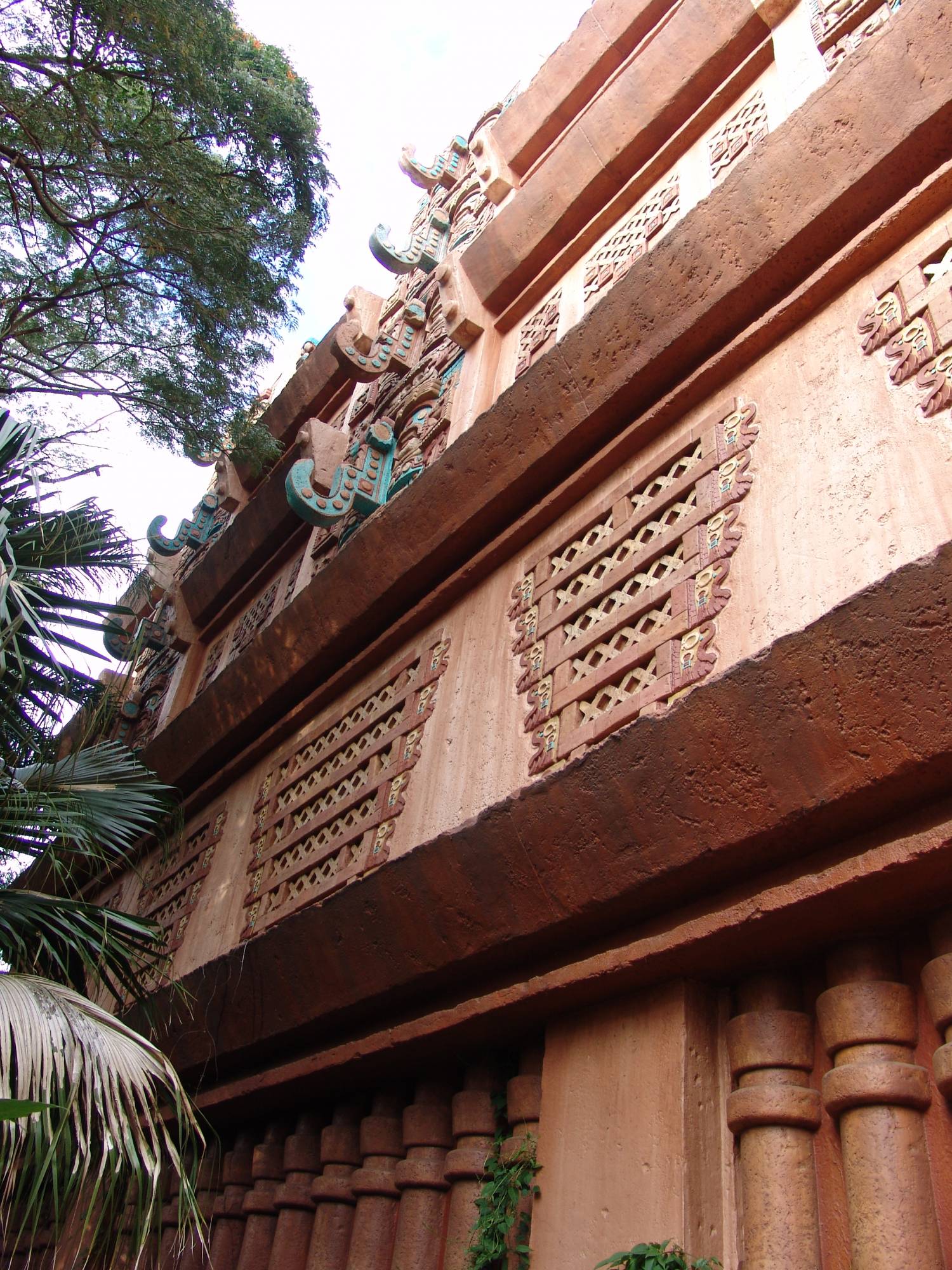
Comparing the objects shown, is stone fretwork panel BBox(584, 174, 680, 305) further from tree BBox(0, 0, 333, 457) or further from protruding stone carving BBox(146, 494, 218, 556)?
protruding stone carving BBox(146, 494, 218, 556)

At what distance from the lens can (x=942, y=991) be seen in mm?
2186

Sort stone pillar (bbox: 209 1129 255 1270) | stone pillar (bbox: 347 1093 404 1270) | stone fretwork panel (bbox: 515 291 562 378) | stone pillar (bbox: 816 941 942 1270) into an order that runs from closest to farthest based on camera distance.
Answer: stone pillar (bbox: 816 941 942 1270) < stone pillar (bbox: 347 1093 404 1270) < stone pillar (bbox: 209 1129 255 1270) < stone fretwork panel (bbox: 515 291 562 378)

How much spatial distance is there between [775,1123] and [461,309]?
438 cm

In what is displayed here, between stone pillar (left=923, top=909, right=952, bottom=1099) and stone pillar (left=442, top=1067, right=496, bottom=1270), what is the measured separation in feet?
4.70

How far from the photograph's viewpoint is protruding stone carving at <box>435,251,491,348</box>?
5598 mm

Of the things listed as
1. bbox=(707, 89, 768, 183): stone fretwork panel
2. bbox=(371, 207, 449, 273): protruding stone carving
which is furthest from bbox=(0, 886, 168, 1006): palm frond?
bbox=(371, 207, 449, 273): protruding stone carving

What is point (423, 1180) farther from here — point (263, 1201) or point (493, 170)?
point (493, 170)

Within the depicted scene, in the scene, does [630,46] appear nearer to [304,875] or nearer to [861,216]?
[861,216]

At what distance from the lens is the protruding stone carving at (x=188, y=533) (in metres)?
8.82

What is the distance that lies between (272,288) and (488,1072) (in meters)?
5.23

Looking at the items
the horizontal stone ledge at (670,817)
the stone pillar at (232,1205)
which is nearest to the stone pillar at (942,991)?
the horizontal stone ledge at (670,817)

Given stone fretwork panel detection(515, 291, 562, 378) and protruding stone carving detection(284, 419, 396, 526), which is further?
protruding stone carving detection(284, 419, 396, 526)

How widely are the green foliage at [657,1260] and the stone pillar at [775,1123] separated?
0.10 meters

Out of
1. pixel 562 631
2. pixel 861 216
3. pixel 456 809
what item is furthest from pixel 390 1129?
pixel 861 216
